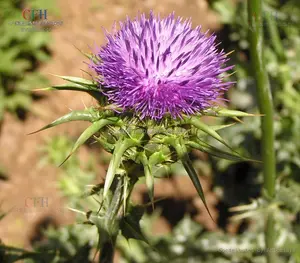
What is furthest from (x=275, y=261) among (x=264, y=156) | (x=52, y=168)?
(x=52, y=168)

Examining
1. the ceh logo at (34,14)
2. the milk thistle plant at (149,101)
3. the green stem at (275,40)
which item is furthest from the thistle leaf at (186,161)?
the ceh logo at (34,14)

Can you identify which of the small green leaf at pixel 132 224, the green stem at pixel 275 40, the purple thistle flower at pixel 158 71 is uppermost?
the green stem at pixel 275 40

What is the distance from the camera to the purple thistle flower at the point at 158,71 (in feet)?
6.33

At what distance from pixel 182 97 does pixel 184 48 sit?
0.25m

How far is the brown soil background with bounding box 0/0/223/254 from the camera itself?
3910 mm

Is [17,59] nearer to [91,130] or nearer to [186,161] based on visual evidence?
[91,130]

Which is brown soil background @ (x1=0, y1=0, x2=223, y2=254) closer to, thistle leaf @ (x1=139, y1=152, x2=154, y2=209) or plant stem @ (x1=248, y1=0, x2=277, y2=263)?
plant stem @ (x1=248, y1=0, x2=277, y2=263)

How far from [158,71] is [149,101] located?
0.48 ft

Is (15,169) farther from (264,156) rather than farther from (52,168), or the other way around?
(264,156)

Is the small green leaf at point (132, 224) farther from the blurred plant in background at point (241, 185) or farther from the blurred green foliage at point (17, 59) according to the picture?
the blurred green foliage at point (17, 59)

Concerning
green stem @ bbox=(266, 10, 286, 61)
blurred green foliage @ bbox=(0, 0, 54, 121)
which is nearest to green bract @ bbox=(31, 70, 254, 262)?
green stem @ bbox=(266, 10, 286, 61)

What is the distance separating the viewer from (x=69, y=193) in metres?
3.77

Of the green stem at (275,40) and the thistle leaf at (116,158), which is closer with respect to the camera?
the thistle leaf at (116,158)

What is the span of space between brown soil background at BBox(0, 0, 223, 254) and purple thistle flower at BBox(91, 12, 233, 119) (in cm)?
190
